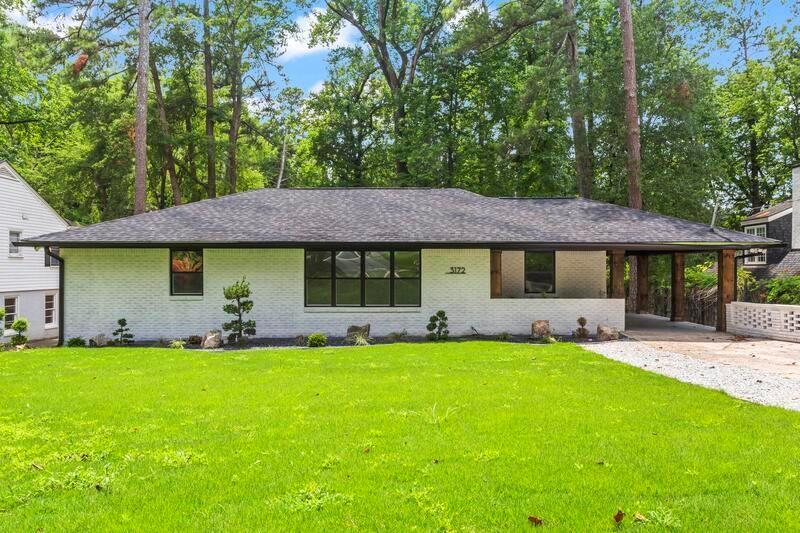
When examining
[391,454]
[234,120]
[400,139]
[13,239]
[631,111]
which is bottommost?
[391,454]

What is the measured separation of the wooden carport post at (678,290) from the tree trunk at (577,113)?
6648 millimetres

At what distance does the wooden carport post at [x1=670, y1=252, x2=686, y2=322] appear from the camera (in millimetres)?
17781

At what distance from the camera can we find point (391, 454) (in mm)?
4664

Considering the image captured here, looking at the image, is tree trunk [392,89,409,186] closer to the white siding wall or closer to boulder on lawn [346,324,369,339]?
the white siding wall

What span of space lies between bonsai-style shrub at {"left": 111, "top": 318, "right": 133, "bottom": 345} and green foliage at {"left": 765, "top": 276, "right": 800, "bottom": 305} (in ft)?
62.5

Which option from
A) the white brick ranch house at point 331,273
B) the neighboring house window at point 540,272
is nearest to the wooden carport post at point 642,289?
the white brick ranch house at point 331,273

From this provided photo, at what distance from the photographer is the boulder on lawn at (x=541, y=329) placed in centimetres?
1396

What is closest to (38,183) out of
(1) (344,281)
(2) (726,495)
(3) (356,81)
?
(3) (356,81)

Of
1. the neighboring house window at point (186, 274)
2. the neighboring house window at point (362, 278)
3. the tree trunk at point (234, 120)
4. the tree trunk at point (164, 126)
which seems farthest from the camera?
the tree trunk at point (234, 120)

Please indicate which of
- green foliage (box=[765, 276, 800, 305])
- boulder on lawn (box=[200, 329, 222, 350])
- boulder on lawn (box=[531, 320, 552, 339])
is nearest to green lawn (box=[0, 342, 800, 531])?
boulder on lawn (box=[200, 329, 222, 350])

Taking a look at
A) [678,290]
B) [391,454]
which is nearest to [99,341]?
[391,454]

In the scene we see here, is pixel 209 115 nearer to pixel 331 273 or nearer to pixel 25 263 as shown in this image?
pixel 25 263

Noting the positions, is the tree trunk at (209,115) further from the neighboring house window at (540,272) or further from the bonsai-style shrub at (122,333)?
the neighboring house window at (540,272)

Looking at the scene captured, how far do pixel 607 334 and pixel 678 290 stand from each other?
611cm
